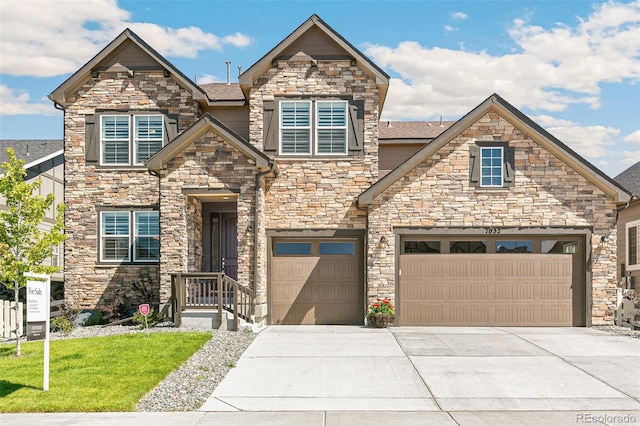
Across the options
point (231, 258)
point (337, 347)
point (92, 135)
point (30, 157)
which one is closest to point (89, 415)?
point (337, 347)

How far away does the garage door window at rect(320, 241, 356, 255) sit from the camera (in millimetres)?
A: 18906

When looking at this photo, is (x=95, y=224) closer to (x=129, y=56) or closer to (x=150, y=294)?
(x=150, y=294)

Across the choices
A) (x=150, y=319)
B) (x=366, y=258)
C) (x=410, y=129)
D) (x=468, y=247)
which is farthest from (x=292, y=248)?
(x=410, y=129)

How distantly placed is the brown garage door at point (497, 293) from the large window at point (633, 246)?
7.55m

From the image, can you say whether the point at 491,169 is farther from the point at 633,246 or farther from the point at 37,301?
the point at 37,301

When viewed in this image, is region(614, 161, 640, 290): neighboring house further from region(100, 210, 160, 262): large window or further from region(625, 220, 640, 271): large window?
region(100, 210, 160, 262): large window

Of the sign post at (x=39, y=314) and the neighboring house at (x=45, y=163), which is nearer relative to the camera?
the sign post at (x=39, y=314)

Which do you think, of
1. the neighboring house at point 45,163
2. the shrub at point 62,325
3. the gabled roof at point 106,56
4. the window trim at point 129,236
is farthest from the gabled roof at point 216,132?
the neighboring house at point 45,163

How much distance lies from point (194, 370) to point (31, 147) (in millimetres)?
20636

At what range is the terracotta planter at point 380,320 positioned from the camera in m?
17.7

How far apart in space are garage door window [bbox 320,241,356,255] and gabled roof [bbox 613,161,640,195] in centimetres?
1246

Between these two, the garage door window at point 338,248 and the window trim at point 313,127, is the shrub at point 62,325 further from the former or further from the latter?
the window trim at point 313,127

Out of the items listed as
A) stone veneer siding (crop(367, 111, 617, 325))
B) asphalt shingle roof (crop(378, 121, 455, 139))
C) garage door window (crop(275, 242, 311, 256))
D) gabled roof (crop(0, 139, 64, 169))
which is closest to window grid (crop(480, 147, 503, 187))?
stone veneer siding (crop(367, 111, 617, 325))

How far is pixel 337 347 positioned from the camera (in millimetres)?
14414
